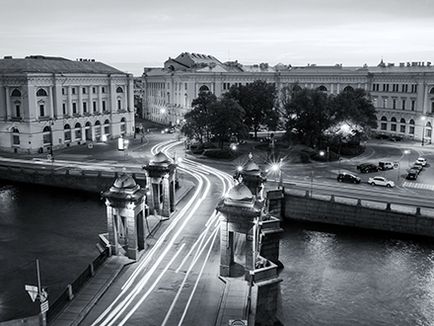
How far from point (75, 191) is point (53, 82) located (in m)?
33.7

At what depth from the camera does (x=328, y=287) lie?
40.4 meters

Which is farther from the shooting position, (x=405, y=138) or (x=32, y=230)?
(x=405, y=138)

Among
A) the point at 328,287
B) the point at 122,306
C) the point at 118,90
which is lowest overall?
the point at 328,287

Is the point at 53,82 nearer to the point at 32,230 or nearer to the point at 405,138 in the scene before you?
the point at 32,230

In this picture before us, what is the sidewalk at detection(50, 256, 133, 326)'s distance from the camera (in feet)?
89.7

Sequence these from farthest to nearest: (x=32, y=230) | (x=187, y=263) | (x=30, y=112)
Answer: (x=30, y=112) → (x=32, y=230) → (x=187, y=263)

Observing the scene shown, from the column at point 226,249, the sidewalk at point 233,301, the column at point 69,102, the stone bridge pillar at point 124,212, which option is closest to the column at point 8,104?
the column at point 69,102

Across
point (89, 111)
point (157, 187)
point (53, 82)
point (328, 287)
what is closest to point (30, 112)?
point (53, 82)

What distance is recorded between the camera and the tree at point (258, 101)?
98.6m

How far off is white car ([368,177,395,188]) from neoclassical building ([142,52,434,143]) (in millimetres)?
44969

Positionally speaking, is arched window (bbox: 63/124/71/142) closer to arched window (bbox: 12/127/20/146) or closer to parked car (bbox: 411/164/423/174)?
arched window (bbox: 12/127/20/146)

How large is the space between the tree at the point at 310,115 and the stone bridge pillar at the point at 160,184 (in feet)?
154

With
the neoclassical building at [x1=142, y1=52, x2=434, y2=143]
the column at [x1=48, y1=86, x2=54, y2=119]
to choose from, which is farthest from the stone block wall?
the column at [x1=48, y1=86, x2=54, y2=119]

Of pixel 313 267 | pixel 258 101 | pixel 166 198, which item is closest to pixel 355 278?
pixel 313 267
